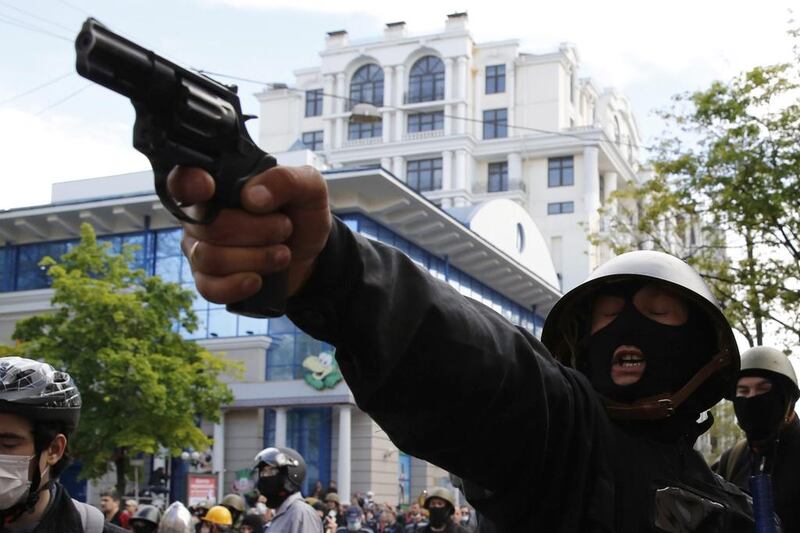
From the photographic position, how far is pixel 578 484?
2.86 metres

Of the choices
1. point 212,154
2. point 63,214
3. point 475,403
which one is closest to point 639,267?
point 475,403

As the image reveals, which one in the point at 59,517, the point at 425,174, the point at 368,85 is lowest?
the point at 59,517

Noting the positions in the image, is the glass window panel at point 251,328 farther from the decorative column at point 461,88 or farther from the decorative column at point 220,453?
the decorative column at point 461,88

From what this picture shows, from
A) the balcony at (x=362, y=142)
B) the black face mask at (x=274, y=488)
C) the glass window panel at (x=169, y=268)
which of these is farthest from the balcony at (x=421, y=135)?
the black face mask at (x=274, y=488)

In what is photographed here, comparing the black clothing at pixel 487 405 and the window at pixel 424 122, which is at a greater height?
the window at pixel 424 122

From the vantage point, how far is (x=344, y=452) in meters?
36.7

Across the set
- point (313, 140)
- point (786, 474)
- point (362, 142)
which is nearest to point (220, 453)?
point (786, 474)

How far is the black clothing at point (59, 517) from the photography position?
405 cm

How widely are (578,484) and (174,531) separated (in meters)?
7.17

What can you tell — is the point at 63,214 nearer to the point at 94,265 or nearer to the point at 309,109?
the point at 94,265

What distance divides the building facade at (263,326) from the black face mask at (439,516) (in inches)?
931

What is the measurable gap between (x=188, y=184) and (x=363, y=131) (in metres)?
75.9

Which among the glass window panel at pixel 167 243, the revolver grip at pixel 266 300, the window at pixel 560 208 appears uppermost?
the window at pixel 560 208

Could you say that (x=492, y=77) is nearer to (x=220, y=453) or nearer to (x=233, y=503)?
(x=220, y=453)
